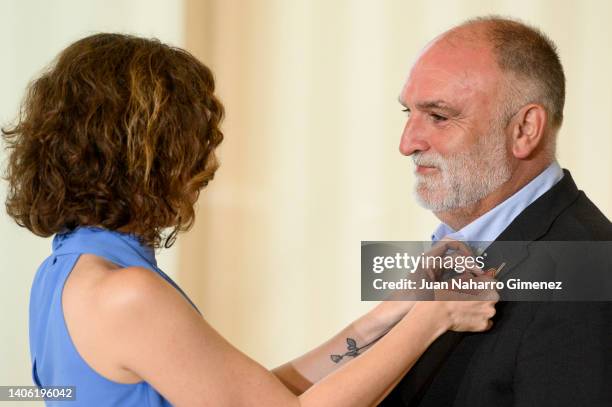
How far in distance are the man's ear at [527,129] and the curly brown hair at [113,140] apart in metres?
0.54

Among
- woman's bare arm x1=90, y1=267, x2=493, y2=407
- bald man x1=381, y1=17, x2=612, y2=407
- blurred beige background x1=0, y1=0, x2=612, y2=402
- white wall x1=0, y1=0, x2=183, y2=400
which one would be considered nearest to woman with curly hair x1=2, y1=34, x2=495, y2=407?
woman's bare arm x1=90, y1=267, x2=493, y2=407

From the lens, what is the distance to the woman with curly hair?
4.17 ft

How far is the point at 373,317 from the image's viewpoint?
1.71 meters

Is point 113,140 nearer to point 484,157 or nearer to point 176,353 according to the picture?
point 176,353

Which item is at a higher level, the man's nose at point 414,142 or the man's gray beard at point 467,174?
the man's nose at point 414,142

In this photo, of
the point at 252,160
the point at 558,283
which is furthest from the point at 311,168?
the point at 558,283

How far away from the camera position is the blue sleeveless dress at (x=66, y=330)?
1.31 meters

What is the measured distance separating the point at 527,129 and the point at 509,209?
140 mm

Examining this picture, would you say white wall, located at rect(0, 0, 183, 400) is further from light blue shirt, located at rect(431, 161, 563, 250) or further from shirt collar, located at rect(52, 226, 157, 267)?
light blue shirt, located at rect(431, 161, 563, 250)

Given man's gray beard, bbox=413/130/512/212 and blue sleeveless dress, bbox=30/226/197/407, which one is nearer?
blue sleeveless dress, bbox=30/226/197/407

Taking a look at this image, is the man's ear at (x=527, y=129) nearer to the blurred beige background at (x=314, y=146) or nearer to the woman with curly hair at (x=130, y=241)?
the woman with curly hair at (x=130, y=241)

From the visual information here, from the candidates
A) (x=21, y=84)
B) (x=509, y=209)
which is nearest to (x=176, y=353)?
(x=509, y=209)

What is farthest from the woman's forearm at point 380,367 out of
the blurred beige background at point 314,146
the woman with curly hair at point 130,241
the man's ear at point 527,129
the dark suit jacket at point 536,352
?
the blurred beige background at point 314,146

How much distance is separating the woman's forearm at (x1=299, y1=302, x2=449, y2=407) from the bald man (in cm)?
13
